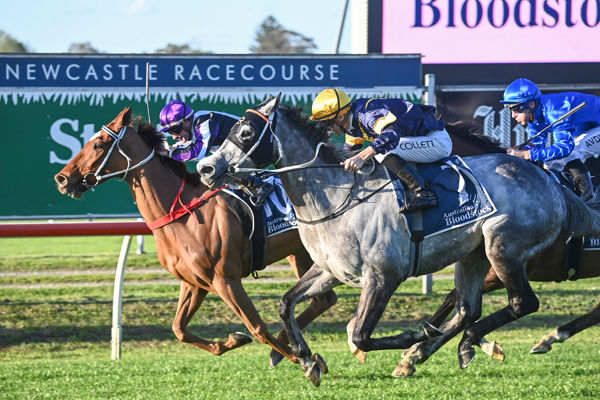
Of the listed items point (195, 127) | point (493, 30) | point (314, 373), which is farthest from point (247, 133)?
point (493, 30)

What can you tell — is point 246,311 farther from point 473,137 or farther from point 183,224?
point 473,137

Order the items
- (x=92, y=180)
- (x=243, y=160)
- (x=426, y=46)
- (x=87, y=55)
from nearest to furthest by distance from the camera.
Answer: (x=243, y=160), (x=92, y=180), (x=87, y=55), (x=426, y=46)

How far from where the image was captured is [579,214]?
5.50 metres

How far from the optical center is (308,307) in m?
6.66

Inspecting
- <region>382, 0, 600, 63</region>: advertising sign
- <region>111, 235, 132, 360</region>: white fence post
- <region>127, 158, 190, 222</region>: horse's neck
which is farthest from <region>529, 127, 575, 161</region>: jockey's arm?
<region>382, 0, 600, 63</region>: advertising sign

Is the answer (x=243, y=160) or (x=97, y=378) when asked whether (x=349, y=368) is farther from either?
(x=243, y=160)

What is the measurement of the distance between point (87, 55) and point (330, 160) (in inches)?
220

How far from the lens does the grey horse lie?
4977 mm

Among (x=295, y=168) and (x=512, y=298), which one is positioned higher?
(x=295, y=168)

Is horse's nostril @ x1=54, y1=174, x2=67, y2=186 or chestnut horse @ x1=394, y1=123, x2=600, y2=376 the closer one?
chestnut horse @ x1=394, y1=123, x2=600, y2=376

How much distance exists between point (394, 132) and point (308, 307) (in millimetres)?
2061

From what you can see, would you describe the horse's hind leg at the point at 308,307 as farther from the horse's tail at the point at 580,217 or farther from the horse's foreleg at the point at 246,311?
the horse's tail at the point at 580,217

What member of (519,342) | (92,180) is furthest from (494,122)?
(92,180)

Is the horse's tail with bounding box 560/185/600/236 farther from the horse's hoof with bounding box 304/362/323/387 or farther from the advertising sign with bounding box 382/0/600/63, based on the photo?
the advertising sign with bounding box 382/0/600/63
